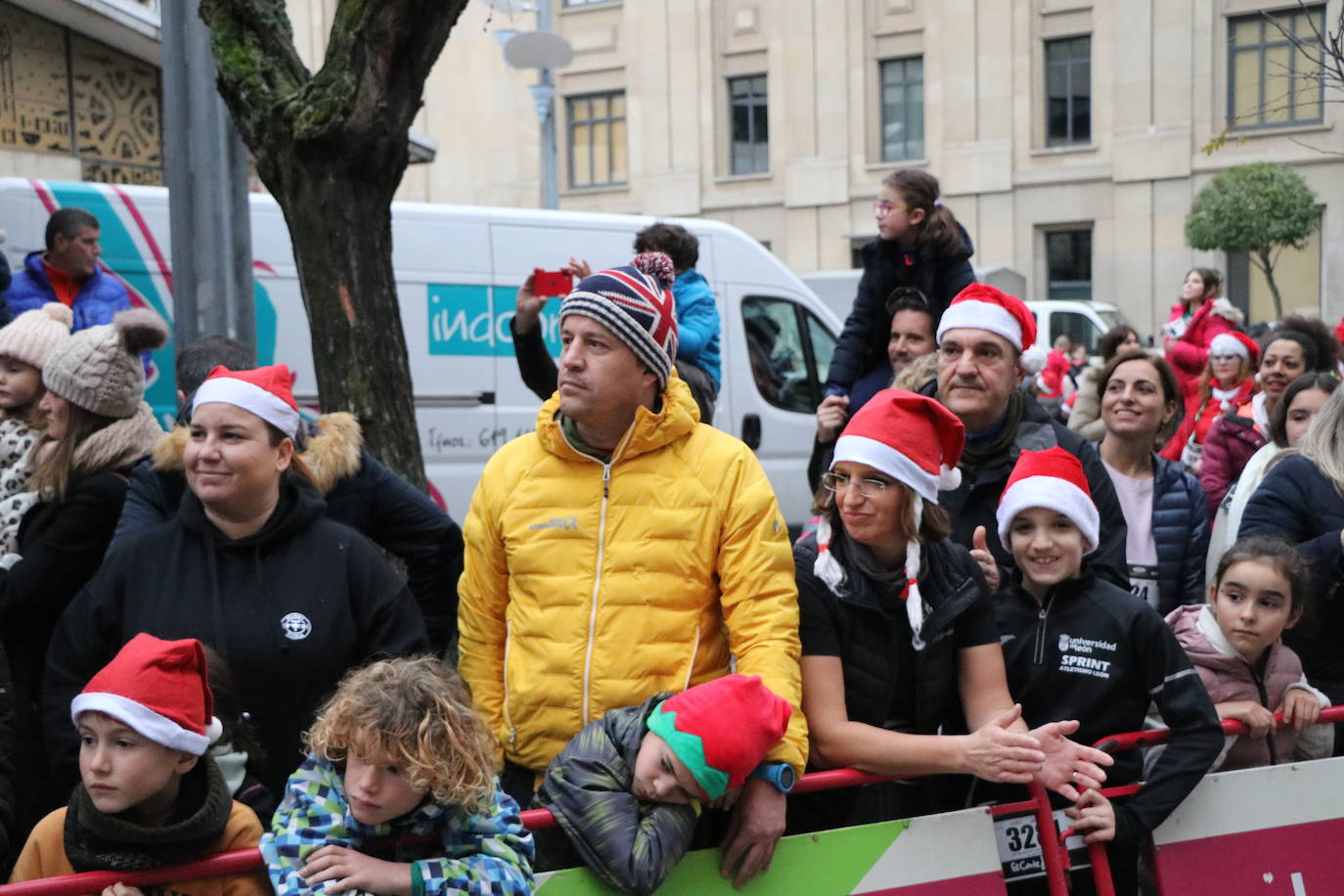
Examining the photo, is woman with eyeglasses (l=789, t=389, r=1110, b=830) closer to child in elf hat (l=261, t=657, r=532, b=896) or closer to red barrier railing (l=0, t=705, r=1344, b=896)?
red barrier railing (l=0, t=705, r=1344, b=896)

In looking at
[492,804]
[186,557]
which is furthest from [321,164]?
[492,804]

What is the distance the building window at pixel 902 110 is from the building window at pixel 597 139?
7248 millimetres

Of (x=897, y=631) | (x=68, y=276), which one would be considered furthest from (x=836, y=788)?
(x=68, y=276)

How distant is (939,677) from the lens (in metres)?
3.64

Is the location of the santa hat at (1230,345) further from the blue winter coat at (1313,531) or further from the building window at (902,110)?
the building window at (902,110)

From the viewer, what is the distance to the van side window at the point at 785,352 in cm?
1097

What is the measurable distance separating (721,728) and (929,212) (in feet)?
10.8

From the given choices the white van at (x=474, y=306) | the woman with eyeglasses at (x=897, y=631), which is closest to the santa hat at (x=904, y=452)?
the woman with eyeglasses at (x=897, y=631)

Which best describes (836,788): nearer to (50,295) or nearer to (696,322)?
(696,322)

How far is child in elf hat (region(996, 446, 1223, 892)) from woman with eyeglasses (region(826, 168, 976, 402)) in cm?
184

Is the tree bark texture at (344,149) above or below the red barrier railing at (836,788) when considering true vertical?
above

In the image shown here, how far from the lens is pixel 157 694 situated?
3002 mm

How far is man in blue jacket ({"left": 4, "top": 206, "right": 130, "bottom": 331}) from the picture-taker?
7520 millimetres

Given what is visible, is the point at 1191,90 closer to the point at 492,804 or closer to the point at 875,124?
the point at 875,124
